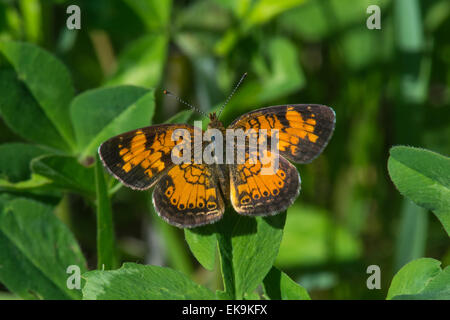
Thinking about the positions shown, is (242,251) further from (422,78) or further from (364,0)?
(364,0)

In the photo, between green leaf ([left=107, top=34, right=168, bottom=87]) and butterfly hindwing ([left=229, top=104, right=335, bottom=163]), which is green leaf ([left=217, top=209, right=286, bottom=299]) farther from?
green leaf ([left=107, top=34, right=168, bottom=87])

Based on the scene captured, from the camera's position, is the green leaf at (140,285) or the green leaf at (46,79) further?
the green leaf at (46,79)

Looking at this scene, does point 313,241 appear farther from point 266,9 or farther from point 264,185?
point 264,185

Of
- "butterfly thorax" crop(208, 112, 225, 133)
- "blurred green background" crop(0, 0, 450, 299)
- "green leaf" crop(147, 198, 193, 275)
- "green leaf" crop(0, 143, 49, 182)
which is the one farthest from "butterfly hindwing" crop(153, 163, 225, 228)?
"green leaf" crop(147, 198, 193, 275)

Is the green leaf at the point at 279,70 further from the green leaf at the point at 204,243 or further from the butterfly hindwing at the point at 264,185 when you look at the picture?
the green leaf at the point at 204,243

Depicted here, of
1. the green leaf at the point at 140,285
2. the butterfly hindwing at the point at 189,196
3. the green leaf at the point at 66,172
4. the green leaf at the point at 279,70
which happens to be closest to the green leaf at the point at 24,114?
the green leaf at the point at 66,172

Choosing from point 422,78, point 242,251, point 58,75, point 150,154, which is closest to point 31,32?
point 58,75
